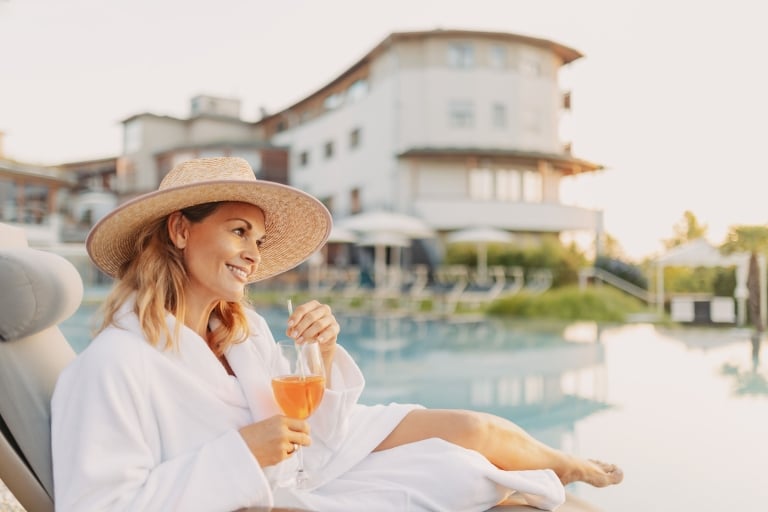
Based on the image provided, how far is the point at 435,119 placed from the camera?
2350cm

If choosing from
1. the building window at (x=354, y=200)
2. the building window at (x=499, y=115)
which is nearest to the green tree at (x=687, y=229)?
the building window at (x=499, y=115)

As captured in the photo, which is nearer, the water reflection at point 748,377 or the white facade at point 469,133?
the water reflection at point 748,377

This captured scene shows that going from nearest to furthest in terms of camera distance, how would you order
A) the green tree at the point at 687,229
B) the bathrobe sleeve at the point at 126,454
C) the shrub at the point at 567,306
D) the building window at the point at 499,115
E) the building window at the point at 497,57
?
the bathrobe sleeve at the point at 126,454, the shrub at the point at 567,306, the building window at the point at 499,115, the building window at the point at 497,57, the green tree at the point at 687,229

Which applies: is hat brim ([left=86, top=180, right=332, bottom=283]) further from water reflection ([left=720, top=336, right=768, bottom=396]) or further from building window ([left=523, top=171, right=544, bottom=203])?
building window ([left=523, top=171, right=544, bottom=203])

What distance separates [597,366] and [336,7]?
66.8 feet

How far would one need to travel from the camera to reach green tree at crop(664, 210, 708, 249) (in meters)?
30.5

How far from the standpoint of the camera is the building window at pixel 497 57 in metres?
23.8

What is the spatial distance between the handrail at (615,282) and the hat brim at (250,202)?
1631 centimetres

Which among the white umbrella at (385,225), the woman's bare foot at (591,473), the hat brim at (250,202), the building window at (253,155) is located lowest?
the woman's bare foot at (591,473)

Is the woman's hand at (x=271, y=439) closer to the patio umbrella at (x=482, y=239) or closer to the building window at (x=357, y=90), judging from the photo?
the patio umbrella at (x=482, y=239)

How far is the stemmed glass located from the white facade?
21.1 m

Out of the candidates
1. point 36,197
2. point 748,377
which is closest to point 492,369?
point 748,377

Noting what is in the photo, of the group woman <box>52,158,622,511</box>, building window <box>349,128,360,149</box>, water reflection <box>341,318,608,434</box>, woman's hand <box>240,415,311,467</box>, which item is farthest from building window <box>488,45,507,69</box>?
woman's hand <box>240,415,311,467</box>

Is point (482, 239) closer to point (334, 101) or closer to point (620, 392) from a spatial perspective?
point (334, 101)
